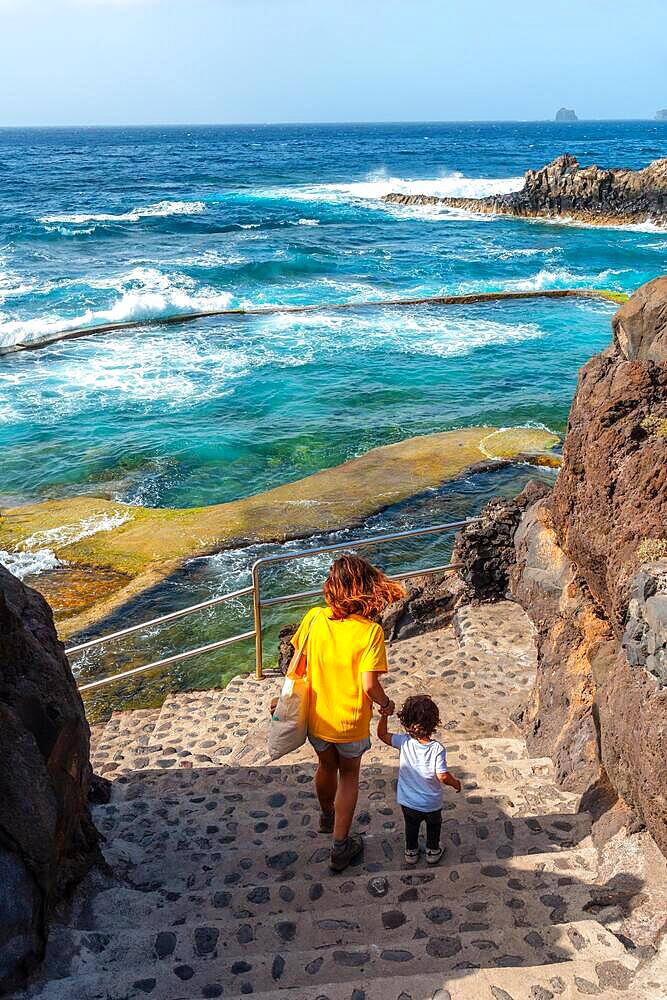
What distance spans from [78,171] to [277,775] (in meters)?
87.2

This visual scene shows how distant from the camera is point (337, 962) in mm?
3828

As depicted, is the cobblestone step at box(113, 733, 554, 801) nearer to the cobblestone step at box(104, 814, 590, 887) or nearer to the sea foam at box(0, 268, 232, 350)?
the cobblestone step at box(104, 814, 590, 887)

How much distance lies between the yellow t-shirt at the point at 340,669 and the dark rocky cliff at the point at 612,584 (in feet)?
4.34

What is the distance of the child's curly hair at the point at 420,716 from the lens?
4738 mm

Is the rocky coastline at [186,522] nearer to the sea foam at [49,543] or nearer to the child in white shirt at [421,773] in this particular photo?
the sea foam at [49,543]

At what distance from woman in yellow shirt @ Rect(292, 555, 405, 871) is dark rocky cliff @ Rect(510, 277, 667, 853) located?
4.11 ft

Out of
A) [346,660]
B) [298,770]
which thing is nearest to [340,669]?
[346,660]

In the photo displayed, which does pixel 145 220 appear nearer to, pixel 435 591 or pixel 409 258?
pixel 409 258

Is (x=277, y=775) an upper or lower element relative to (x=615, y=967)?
lower

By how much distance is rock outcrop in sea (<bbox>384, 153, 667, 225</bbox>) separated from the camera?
51.3 meters

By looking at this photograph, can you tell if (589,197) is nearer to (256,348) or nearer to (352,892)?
(256,348)

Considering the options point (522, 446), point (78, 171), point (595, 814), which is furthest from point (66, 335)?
point (78, 171)

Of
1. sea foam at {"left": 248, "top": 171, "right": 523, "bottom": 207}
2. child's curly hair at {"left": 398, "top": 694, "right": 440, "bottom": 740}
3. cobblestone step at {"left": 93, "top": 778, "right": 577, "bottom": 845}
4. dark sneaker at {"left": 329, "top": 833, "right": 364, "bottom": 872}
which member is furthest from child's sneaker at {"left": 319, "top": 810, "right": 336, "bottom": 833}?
sea foam at {"left": 248, "top": 171, "right": 523, "bottom": 207}

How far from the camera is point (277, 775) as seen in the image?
638 cm
